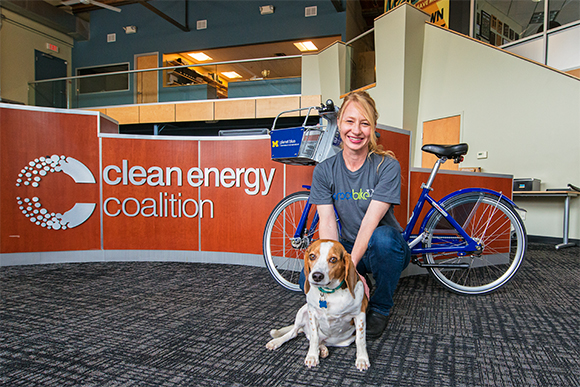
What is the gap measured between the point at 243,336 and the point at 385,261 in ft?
2.45

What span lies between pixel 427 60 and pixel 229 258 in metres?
5.82

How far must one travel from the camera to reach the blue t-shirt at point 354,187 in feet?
5.37

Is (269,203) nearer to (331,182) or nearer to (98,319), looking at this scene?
(331,182)

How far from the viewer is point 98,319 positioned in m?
1.77

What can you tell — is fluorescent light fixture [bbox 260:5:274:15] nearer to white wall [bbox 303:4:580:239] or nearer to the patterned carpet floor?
white wall [bbox 303:4:580:239]

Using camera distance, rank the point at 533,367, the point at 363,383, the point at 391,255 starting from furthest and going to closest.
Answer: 1. the point at 391,255
2. the point at 533,367
3. the point at 363,383

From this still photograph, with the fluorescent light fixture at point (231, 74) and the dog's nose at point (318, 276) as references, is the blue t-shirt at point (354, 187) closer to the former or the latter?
the dog's nose at point (318, 276)

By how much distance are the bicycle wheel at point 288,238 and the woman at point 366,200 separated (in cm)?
45

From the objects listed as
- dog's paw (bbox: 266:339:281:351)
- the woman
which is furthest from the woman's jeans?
dog's paw (bbox: 266:339:281:351)

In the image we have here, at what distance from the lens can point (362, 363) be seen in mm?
1291

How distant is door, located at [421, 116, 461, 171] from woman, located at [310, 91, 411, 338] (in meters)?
4.98

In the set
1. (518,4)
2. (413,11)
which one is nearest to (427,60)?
(413,11)

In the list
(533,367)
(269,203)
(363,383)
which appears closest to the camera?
(363,383)

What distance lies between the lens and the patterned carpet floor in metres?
1.25
